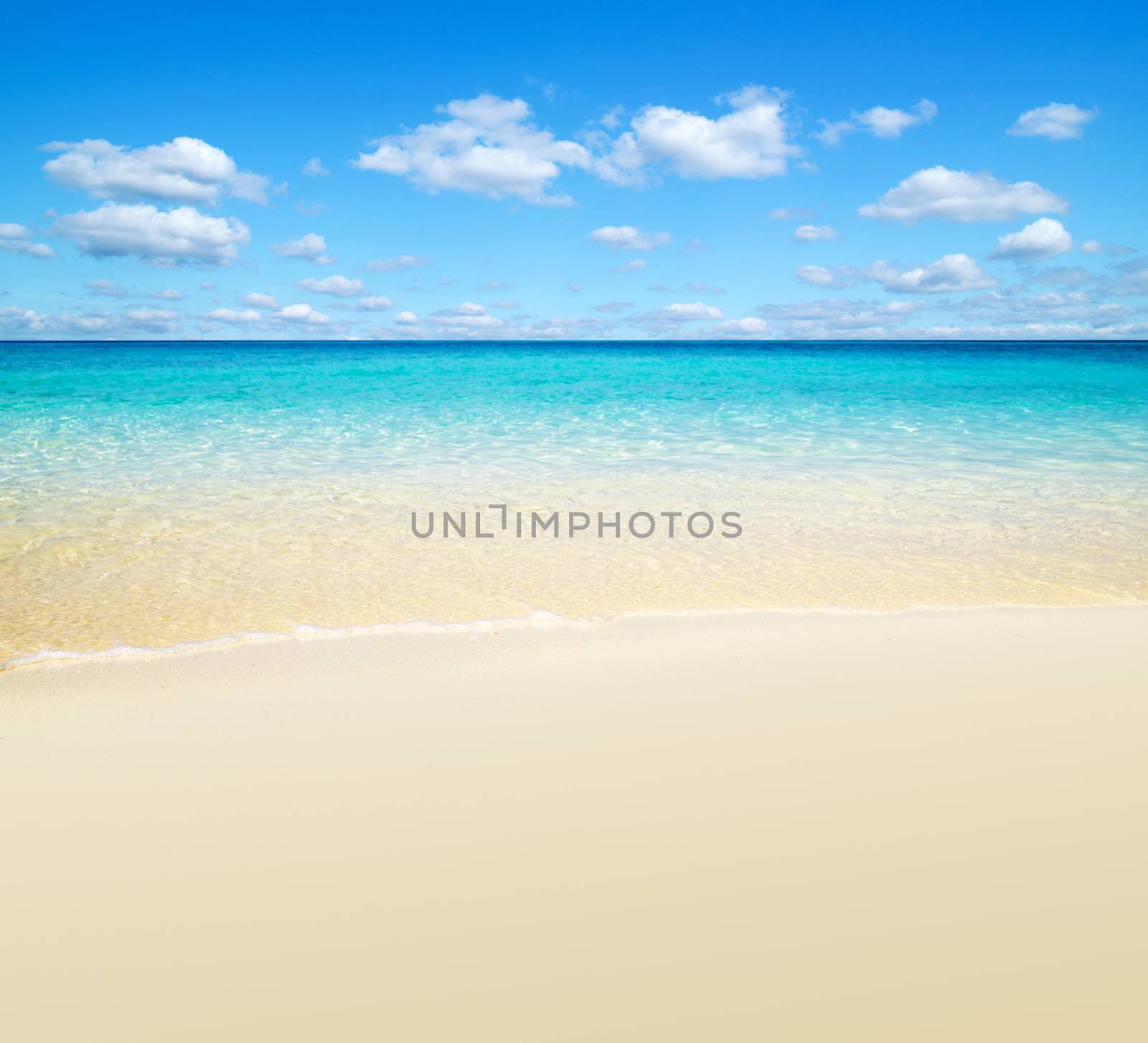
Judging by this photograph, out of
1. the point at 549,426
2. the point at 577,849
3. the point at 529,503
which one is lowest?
the point at 577,849

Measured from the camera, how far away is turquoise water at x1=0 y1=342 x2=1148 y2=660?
5199 millimetres

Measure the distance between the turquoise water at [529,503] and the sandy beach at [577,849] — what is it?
44.9 inches

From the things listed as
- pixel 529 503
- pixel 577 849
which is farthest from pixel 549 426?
pixel 577 849

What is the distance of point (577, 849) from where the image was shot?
2580mm

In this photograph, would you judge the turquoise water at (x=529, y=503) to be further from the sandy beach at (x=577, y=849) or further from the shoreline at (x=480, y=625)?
the sandy beach at (x=577, y=849)

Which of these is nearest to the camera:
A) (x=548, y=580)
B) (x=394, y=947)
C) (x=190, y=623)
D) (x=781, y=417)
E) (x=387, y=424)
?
(x=394, y=947)

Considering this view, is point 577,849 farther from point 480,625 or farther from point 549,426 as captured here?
point 549,426

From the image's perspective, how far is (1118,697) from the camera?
362 centimetres

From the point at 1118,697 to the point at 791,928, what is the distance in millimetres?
2354

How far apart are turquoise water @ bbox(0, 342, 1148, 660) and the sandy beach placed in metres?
1.14

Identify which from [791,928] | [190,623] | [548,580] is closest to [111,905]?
[791,928]

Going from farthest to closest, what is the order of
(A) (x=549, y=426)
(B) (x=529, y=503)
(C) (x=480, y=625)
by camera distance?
(A) (x=549, y=426)
(B) (x=529, y=503)
(C) (x=480, y=625)

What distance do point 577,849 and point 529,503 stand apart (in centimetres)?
588

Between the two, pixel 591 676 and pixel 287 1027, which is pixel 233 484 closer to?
pixel 591 676
